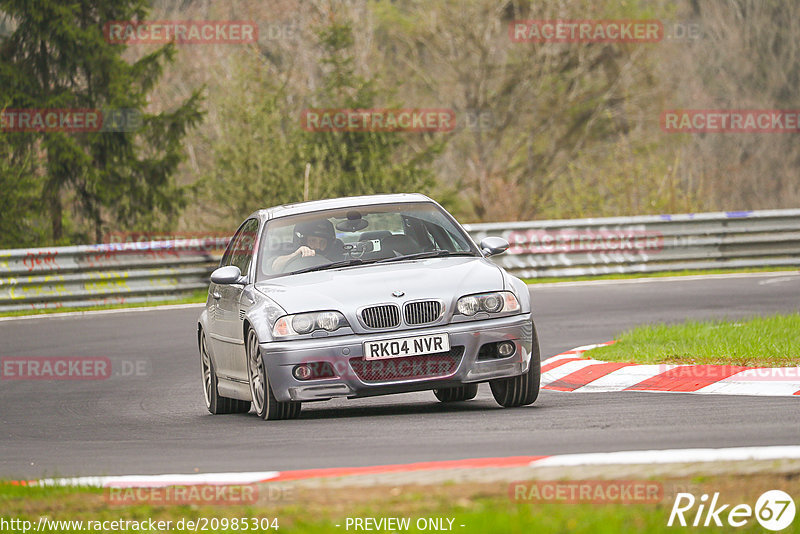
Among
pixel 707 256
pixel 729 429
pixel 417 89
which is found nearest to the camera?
pixel 729 429

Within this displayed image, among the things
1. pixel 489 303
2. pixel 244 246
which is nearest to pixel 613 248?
pixel 244 246

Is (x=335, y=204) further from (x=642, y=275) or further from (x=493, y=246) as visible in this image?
(x=642, y=275)

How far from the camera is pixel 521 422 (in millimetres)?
7879

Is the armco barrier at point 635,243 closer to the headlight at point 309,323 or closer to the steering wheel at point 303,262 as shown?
the steering wheel at point 303,262

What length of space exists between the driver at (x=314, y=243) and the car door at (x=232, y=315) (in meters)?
0.32

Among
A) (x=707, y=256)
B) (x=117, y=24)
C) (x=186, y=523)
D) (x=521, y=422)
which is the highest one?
(x=117, y=24)

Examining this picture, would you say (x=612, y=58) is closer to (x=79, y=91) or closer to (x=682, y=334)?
(x=79, y=91)

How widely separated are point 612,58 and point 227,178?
562 inches

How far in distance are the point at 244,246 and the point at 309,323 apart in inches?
84.7

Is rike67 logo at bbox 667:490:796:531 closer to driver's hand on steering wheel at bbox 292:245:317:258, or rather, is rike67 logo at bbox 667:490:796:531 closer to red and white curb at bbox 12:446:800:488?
red and white curb at bbox 12:446:800:488

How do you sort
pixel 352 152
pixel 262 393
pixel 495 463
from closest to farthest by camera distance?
1. pixel 495 463
2. pixel 262 393
3. pixel 352 152

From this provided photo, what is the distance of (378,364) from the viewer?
338 inches

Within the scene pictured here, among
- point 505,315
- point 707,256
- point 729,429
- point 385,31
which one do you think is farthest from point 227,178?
point 729,429

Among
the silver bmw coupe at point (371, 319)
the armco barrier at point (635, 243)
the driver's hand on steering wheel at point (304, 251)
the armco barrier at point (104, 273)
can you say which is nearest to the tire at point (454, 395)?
the silver bmw coupe at point (371, 319)
